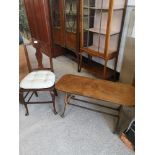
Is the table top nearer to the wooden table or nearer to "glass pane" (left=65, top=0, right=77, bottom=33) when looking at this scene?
the wooden table

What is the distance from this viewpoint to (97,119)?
1.75 metres

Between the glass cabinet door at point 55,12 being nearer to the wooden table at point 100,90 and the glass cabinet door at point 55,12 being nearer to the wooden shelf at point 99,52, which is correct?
the wooden shelf at point 99,52

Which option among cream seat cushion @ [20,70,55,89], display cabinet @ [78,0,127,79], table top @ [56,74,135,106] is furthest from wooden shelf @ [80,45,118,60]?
cream seat cushion @ [20,70,55,89]

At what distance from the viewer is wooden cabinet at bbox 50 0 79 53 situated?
2523mm

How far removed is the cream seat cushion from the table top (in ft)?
0.45

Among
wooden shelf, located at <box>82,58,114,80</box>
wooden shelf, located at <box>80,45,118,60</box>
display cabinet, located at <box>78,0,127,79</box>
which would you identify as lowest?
wooden shelf, located at <box>82,58,114,80</box>

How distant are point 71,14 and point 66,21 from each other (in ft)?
0.59

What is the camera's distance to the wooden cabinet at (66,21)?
99.3 inches

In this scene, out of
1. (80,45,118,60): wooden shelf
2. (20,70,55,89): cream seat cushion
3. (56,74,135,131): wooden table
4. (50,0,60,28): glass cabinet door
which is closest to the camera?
(56,74,135,131): wooden table

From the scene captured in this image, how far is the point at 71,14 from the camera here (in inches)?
102

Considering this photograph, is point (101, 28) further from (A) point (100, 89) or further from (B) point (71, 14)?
(A) point (100, 89)

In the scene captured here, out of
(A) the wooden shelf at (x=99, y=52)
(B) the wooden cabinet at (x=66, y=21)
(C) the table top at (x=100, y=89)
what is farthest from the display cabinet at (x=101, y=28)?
(C) the table top at (x=100, y=89)
